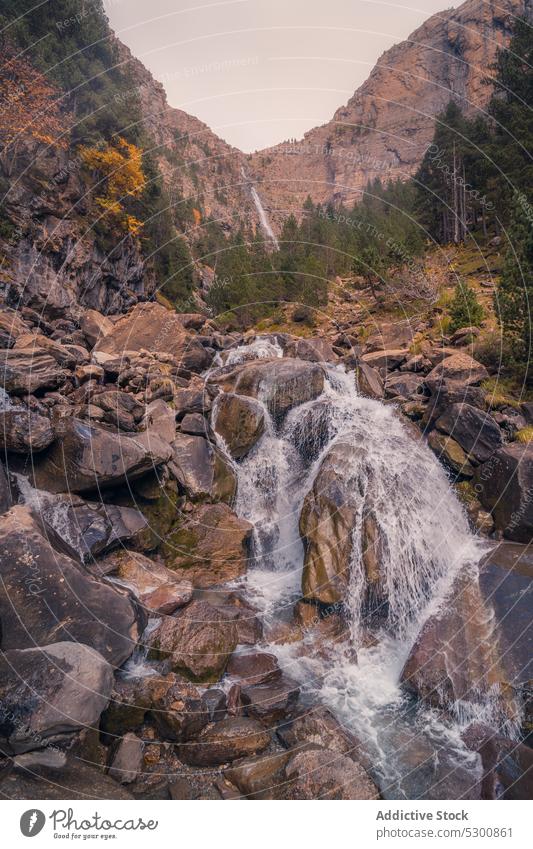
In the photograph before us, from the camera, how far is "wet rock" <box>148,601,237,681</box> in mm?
9297

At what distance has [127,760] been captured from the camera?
23.7 ft

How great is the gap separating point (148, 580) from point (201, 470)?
14.4 ft

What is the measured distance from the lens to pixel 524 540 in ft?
38.1

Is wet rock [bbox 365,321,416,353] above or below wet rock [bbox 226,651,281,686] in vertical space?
above

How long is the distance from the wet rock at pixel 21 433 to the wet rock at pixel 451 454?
13.6m

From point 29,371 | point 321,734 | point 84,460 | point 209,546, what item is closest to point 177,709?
point 321,734

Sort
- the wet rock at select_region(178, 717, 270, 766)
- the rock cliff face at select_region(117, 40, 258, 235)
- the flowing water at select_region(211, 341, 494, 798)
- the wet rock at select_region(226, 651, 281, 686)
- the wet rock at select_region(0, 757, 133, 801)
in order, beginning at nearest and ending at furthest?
the wet rock at select_region(0, 757, 133, 801) < the wet rock at select_region(178, 717, 270, 766) < the flowing water at select_region(211, 341, 494, 798) < the wet rock at select_region(226, 651, 281, 686) < the rock cliff face at select_region(117, 40, 258, 235)

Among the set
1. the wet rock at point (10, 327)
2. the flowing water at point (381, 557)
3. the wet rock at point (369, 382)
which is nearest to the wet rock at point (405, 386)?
the wet rock at point (369, 382)

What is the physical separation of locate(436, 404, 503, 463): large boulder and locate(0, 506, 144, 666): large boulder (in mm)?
12087

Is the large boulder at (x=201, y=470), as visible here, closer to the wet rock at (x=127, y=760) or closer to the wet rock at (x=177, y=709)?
the wet rock at (x=177, y=709)

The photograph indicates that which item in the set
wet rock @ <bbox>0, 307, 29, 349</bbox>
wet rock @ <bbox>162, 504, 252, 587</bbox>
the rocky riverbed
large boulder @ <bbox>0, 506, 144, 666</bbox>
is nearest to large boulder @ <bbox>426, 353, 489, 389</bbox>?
the rocky riverbed

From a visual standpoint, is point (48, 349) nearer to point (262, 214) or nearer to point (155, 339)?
point (155, 339)

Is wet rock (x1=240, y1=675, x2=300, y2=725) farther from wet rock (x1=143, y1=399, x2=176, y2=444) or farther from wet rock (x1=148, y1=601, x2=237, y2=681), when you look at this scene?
wet rock (x1=143, y1=399, x2=176, y2=444)
